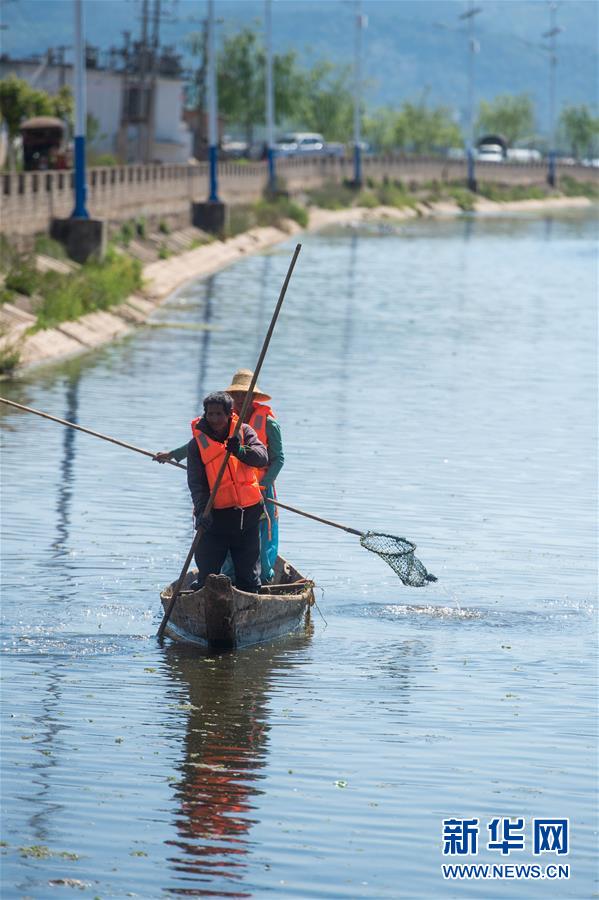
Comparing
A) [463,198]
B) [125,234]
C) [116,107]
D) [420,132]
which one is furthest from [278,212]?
[420,132]

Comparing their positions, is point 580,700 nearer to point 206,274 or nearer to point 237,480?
point 237,480

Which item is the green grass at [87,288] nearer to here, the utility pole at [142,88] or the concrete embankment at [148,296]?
the concrete embankment at [148,296]

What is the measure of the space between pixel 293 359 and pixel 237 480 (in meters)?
19.3

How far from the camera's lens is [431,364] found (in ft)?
105

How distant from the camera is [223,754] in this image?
36.4 ft

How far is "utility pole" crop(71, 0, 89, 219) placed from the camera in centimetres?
3847

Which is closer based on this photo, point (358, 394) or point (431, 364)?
point (358, 394)

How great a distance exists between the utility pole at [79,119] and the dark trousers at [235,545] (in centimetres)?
2641

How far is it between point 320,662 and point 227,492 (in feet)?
4.52

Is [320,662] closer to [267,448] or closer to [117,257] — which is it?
[267,448]

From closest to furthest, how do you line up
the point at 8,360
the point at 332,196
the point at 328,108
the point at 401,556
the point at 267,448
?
the point at 267,448 < the point at 401,556 < the point at 8,360 < the point at 332,196 < the point at 328,108

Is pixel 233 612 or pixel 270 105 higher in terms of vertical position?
pixel 270 105

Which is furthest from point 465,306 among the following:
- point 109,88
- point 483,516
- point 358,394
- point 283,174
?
point 109,88

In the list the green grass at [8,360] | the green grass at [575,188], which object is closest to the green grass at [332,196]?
the green grass at [575,188]
